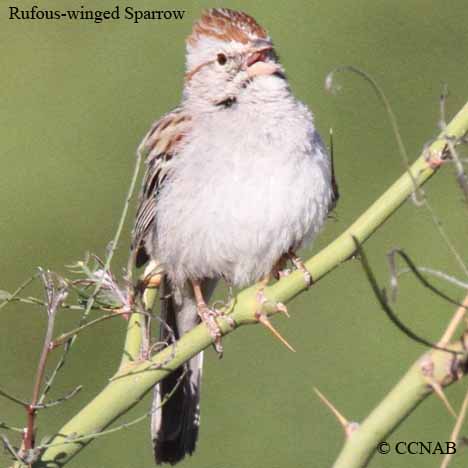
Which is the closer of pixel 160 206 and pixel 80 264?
pixel 80 264

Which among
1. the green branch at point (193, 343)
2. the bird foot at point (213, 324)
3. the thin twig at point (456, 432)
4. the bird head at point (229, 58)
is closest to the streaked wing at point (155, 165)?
the bird head at point (229, 58)

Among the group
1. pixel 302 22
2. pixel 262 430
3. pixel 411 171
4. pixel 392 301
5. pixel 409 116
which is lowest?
pixel 262 430

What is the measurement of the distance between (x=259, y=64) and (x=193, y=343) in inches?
68.7

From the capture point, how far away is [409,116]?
20.8 ft

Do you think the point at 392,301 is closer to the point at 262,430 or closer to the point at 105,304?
the point at 105,304

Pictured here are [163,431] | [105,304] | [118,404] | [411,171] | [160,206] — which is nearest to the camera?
[411,171]

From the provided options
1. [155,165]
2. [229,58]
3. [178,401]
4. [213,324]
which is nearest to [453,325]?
[213,324]

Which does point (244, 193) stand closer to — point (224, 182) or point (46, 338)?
point (224, 182)

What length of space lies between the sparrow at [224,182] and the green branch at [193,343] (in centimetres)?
125

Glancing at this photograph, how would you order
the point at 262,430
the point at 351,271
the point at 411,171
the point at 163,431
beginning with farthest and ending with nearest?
1. the point at 351,271
2. the point at 262,430
3. the point at 163,431
4. the point at 411,171

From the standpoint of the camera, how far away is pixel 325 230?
580 centimetres

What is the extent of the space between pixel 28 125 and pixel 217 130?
2.92 metres

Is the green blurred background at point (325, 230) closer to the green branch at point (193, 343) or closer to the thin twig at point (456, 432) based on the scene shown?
the green branch at point (193, 343)

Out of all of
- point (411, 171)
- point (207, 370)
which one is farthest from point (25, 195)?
point (411, 171)
